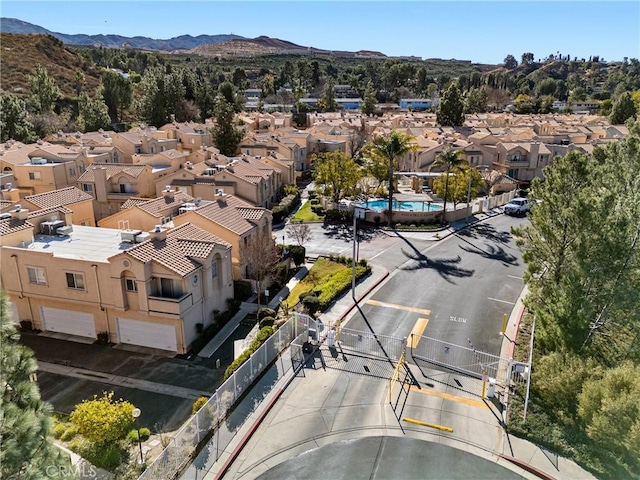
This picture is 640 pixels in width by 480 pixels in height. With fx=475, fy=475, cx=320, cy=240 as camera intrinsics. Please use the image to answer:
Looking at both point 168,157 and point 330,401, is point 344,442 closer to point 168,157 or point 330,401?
point 330,401

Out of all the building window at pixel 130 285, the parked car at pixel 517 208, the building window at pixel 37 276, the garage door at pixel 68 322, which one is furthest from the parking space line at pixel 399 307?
the parked car at pixel 517 208

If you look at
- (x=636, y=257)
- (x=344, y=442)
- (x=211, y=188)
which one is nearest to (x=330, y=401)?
(x=344, y=442)

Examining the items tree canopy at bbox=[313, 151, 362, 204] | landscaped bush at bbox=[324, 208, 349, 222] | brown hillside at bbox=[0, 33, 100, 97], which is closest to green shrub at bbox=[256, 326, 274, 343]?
landscaped bush at bbox=[324, 208, 349, 222]

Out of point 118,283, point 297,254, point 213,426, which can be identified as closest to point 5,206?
point 118,283

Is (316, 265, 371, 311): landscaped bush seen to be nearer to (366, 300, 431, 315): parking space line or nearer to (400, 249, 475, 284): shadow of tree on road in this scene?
(366, 300, 431, 315): parking space line

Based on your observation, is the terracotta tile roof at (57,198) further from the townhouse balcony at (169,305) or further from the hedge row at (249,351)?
the hedge row at (249,351)
